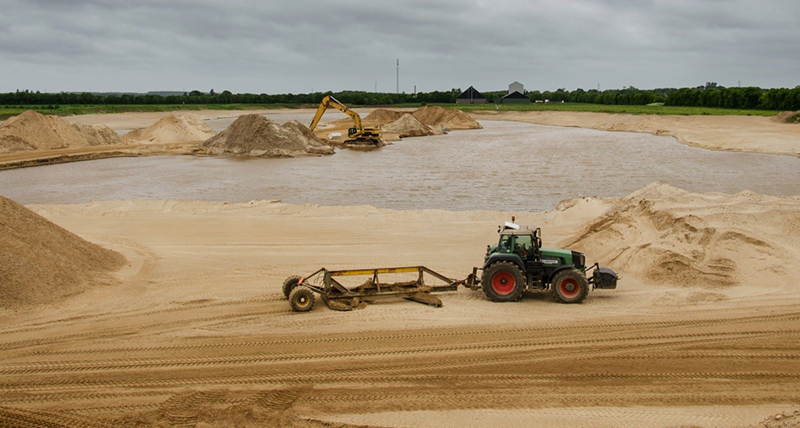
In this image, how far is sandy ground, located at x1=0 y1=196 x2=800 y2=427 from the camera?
9.16 meters

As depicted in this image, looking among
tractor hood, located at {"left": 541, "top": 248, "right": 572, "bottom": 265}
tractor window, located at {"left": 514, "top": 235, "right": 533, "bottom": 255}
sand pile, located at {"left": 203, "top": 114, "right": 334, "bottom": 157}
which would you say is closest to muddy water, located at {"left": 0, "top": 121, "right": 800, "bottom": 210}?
sand pile, located at {"left": 203, "top": 114, "right": 334, "bottom": 157}

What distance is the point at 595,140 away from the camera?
6388 cm

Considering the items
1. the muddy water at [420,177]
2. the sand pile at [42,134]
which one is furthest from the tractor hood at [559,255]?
the sand pile at [42,134]

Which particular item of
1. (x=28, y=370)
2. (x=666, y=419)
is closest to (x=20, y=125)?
(x=28, y=370)

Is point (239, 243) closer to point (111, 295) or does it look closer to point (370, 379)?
point (111, 295)

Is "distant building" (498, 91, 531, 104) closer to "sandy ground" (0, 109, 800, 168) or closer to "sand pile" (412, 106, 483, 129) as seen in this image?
"sandy ground" (0, 109, 800, 168)

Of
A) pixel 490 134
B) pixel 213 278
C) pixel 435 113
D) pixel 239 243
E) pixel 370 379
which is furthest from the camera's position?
pixel 435 113

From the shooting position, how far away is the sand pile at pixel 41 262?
13.6 m

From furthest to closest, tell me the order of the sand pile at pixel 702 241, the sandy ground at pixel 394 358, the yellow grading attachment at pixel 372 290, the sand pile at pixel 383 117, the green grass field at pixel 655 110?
the sand pile at pixel 383 117 → the green grass field at pixel 655 110 → the sand pile at pixel 702 241 → the yellow grading attachment at pixel 372 290 → the sandy ground at pixel 394 358

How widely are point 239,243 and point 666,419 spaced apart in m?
13.5

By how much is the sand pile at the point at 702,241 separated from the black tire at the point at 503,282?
342 cm

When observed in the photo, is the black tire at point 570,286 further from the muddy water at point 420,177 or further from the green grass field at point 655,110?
the green grass field at point 655,110

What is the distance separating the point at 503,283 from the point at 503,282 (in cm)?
2

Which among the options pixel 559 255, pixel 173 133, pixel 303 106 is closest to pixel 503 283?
pixel 559 255
